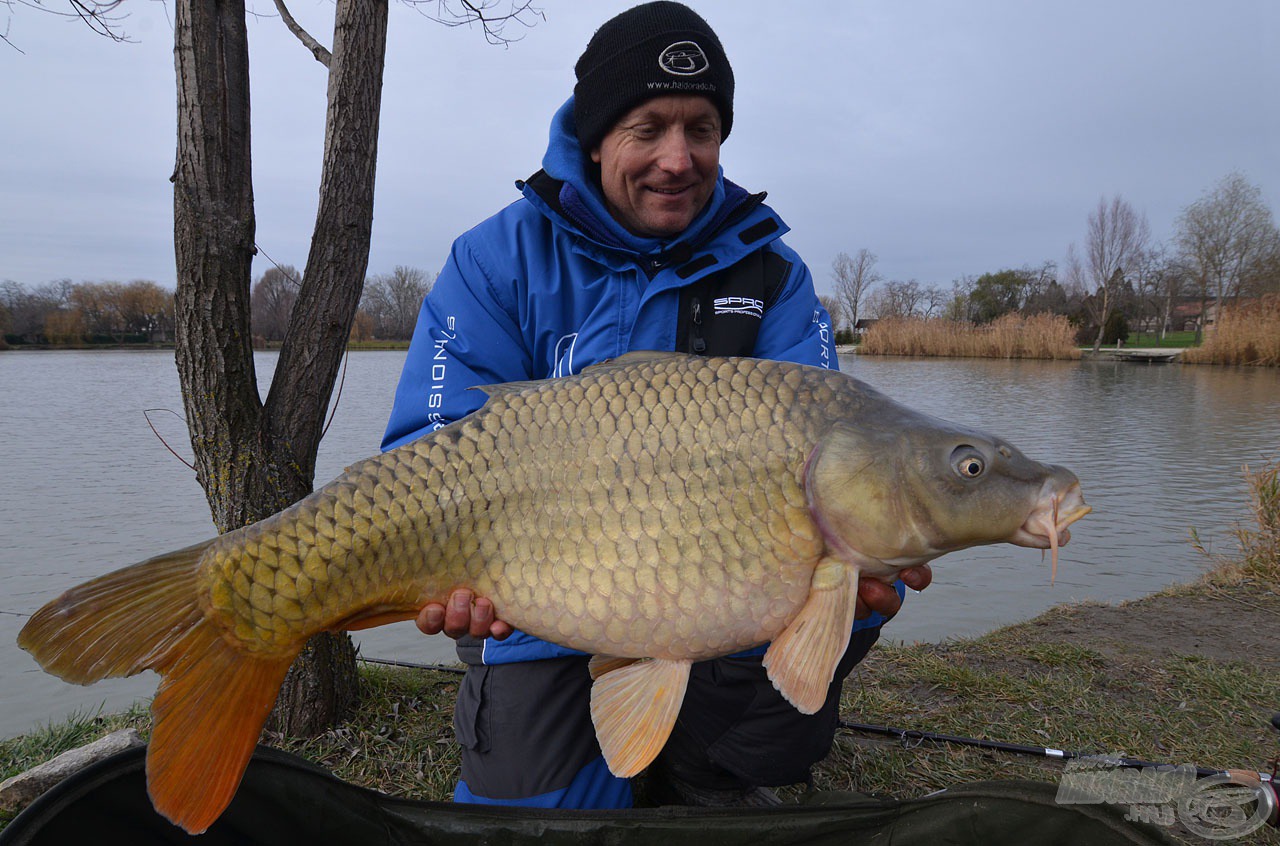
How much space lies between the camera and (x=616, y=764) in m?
1.21

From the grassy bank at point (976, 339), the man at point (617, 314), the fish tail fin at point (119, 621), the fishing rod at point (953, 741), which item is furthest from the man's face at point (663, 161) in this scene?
the grassy bank at point (976, 339)

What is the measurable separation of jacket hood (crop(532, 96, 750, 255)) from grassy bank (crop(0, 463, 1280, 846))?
1327 millimetres

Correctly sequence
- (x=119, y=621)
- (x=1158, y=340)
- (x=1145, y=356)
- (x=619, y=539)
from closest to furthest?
(x=119, y=621) < (x=619, y=539) < (x=1145, y=356) < (x=1158, y=340)

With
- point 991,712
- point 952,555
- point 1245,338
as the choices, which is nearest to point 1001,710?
point 991,712

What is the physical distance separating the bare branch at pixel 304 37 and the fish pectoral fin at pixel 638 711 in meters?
1.92

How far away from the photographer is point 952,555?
4.63 m

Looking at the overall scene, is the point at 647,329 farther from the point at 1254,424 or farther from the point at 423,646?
the point at 1254,424

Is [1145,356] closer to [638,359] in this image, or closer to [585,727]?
[585,727]

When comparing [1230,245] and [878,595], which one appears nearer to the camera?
[878,595]

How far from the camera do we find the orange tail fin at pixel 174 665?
1046 mm

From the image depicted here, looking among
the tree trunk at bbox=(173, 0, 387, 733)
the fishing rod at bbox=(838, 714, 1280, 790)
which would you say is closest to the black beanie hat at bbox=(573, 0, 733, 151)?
the tree trunk at bbox=(173, 0, 387, 733)

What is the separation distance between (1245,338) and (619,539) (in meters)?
22.2

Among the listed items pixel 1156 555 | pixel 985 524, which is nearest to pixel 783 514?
pixel 985 524

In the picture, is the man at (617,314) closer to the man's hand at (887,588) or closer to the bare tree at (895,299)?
the man's hand at (887,588)
